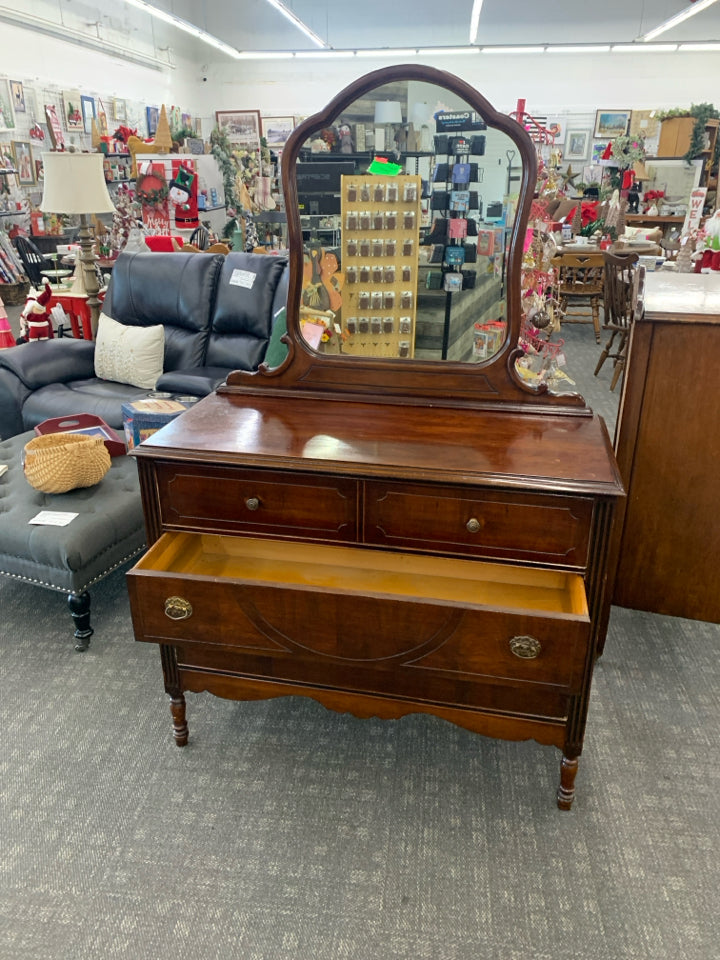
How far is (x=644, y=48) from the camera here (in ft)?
33.5

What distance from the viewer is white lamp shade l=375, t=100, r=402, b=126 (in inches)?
65.8

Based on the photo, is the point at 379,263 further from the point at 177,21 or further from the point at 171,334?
the point at 177,21

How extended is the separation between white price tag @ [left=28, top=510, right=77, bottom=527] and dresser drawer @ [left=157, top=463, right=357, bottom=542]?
747 millimetres

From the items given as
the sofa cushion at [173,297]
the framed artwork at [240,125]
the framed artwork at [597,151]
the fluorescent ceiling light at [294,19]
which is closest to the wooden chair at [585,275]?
the sofa cushion at [173,297]

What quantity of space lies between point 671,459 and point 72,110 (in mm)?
8637

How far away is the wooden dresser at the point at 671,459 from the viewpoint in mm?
1999

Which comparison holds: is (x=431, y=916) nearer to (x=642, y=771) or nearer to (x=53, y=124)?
(x=642, y=771)

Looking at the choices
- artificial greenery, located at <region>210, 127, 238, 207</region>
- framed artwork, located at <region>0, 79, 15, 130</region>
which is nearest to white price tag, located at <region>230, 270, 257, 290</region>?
framed artwork, located at <region>0, 79, 15, 130</region>

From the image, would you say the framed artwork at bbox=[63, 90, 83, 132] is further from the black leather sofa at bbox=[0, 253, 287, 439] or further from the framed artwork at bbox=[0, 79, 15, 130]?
the black leather sofa at bbox=[0, 253, 287, 439]

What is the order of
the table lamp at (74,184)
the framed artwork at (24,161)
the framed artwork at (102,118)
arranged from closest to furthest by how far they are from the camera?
the table lamp at (74,184)
the framed artwork at (24,161)
the framed artwork at (102,118)

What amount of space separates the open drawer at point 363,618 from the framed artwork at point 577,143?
37.2 feet

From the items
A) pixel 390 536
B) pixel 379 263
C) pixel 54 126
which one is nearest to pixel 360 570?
pixel 390 536

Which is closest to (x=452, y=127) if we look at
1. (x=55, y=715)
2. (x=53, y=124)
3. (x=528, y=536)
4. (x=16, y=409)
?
(x=528, y=536)

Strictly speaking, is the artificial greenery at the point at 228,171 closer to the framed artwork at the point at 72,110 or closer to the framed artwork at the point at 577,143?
the framed artwork at the point at 72,110
